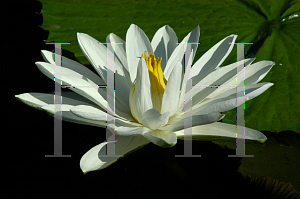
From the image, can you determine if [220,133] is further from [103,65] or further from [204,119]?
[103,65]

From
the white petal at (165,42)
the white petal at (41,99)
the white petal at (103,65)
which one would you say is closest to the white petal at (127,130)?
the white petal at (103,65)

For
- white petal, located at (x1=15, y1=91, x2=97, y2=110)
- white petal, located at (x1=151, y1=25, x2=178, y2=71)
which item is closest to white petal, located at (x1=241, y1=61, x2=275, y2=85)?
white petal, located at (x1=151, y1=25, x2=178, y2=71)

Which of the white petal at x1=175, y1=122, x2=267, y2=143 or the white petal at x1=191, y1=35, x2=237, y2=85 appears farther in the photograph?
the white petal at x1=191, y1=35, x2=237, y2=85

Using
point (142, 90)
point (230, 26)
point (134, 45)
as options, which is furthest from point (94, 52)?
point (230, 26)

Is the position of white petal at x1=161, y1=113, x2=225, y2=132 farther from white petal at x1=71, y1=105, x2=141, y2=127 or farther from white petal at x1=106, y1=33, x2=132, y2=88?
white petal at x1=106, y1=33, x2=132, y2=88

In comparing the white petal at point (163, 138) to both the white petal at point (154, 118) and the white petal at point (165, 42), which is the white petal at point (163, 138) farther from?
the white petal at point (165, 42)

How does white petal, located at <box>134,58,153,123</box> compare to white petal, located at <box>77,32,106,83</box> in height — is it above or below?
below

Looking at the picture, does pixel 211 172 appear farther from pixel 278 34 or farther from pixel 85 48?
pixel 278 34
